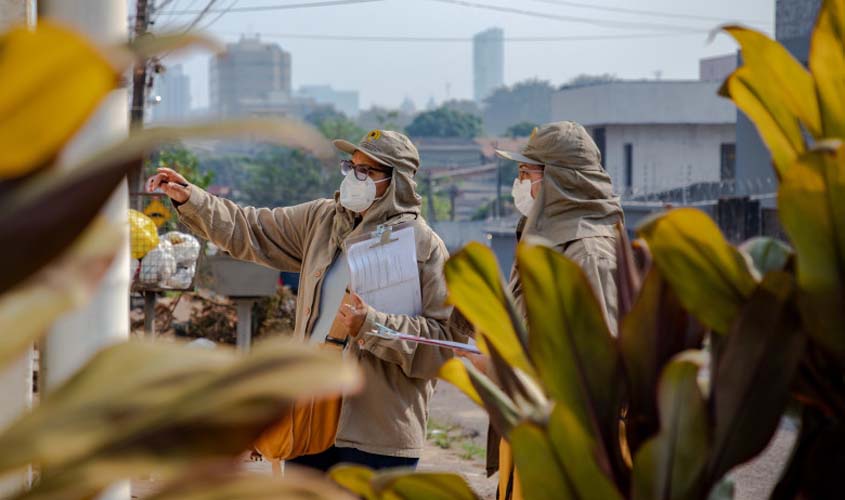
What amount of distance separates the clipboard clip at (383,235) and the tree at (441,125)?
278 feet

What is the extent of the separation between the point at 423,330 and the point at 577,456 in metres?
3.11

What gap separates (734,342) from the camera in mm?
1023

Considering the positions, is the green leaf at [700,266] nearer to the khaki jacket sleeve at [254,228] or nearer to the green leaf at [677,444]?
the green leaf at [677,444]

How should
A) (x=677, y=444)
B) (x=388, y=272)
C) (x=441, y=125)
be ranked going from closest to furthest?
1. (x=677, y=444)
2. (x=388, y=272)
3. (x=441, y=125)

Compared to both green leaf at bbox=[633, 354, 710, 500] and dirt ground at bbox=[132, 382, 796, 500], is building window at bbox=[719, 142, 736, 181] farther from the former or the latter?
green leaf at bbox=[633, 354, 710, 500]

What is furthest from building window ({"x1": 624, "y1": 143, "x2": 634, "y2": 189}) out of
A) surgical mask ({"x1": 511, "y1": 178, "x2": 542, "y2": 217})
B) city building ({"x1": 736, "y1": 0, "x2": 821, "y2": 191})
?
surgical mask ({"x1": 511, "y1": 178, "x2": 542, "y2": 217})

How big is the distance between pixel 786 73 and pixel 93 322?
117 centimetres

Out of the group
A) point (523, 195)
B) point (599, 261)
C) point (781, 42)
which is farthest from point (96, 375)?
point (781, 42)

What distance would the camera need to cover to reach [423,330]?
4.11m

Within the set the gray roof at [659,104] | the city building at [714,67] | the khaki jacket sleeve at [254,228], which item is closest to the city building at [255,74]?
the city building at [714,67]

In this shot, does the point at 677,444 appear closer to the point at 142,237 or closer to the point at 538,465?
the point at 538,465

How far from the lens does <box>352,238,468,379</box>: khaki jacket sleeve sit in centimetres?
400

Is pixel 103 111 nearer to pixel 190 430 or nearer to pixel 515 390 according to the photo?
pixel 515 390

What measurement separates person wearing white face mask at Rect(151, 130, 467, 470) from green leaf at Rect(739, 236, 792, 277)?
2.88 meters
